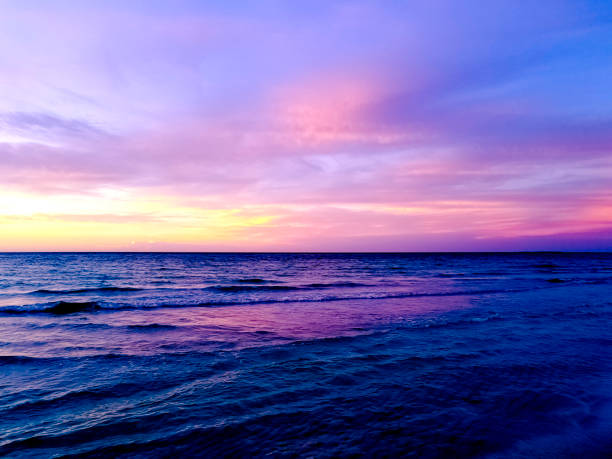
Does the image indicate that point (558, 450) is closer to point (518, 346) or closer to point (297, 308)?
point (518, 346)

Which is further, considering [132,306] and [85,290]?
[85,290]

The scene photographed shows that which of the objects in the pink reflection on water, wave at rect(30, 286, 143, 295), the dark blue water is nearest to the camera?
the dark blue water

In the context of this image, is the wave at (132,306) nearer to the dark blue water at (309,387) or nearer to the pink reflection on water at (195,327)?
the pink reflection on water at (195,327)

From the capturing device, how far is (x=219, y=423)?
6.20 metres

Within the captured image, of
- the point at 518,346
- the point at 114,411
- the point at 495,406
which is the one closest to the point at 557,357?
the point at 518,346

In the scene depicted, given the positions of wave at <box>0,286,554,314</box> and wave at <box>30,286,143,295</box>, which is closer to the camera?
wave at <box>0,286,554,314</box>

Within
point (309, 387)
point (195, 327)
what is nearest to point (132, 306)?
point (195, 327)

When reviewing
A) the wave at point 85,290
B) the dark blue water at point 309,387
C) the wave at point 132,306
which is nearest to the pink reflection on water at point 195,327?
the dark blue water at point 309,387

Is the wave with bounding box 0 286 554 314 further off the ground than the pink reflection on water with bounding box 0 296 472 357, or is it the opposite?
the pink reflection on water with bounding box 0 296 472 357

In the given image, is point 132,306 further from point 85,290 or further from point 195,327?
point 85,290

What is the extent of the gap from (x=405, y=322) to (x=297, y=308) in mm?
7128

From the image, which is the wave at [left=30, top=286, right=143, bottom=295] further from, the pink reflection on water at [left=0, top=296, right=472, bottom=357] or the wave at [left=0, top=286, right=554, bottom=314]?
the pink reflection on water at [left=0, top=296, right=472, bottom=357]

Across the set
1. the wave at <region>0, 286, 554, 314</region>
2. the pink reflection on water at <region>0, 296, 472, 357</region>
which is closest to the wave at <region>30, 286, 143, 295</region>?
the wave at <region>0, 286, 554, 314</region>

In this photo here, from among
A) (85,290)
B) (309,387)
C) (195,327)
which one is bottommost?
(85,290)
